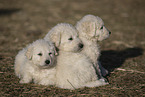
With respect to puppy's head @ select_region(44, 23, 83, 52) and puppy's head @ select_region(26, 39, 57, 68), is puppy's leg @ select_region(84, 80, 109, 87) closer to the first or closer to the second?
puppy's head @ select_region(44, 23, 83, 52)

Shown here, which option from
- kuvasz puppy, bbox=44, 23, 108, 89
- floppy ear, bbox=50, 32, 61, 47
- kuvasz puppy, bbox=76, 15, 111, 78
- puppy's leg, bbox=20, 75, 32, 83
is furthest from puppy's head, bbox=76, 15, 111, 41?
Answer: puppy's leg, bbox=20, 75, 32, 83

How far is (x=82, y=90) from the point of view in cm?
586

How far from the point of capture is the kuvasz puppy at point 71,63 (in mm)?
5871

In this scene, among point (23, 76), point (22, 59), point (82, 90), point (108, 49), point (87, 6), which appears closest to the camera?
point (82, 90)

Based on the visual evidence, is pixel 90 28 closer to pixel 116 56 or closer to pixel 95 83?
pixel 95 83

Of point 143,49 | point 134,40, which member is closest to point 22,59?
point 143,49

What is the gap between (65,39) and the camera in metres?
6.27

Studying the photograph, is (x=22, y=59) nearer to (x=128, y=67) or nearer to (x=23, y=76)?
(x=23, y=76)

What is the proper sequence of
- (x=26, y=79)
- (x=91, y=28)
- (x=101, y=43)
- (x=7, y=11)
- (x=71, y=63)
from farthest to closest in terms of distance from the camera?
(x=7, y=11)
(x=101, y=43)
(x=91, y=28)
(x=26, y=79)
(x=71, y=63)

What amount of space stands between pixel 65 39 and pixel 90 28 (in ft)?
2.67

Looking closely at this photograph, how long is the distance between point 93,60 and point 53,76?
4.12ft

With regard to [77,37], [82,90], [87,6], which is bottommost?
[82,90]

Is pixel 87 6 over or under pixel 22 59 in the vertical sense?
over

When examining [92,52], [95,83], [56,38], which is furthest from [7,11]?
[95,83]
